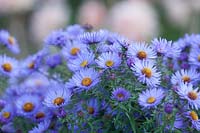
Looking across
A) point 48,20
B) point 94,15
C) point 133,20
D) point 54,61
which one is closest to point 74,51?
point 54,61

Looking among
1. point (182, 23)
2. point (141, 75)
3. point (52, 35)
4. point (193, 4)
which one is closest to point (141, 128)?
point (141, 75)

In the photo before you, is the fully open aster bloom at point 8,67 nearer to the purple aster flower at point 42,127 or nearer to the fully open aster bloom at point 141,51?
the purple aster flower at point 42,127

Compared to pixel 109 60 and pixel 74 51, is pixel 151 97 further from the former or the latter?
pixel 74 51

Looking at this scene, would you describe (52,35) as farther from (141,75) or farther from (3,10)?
(3,10)

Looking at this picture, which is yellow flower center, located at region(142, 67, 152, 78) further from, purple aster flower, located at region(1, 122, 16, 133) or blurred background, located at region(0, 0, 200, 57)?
blurred background, located at region(0, 0, 200, 57)

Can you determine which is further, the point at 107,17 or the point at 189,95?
the point at 107,17

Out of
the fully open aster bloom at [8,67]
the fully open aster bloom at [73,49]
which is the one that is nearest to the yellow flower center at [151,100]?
the fully open aster bloom at [73,49]

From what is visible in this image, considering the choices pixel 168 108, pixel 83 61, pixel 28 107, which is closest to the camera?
pixel 168 108

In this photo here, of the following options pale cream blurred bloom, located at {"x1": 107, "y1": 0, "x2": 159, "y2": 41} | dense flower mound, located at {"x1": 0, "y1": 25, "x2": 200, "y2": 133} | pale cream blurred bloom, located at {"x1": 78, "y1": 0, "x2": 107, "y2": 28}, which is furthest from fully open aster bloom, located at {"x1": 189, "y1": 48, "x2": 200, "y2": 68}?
pale cream blurred bloom, located at {"x1": 78, "y1": 0, "x2": 107, "y2": 28}
